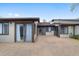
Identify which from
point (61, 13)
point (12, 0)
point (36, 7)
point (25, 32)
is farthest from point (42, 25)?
point (12, 0)

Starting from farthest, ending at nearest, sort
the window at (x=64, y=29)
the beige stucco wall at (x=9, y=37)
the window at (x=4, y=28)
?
1. the window at (x=64, y=29)
2. the window at (x=4, y=28)
3. the beige stucco wall at (x=9, y=37)

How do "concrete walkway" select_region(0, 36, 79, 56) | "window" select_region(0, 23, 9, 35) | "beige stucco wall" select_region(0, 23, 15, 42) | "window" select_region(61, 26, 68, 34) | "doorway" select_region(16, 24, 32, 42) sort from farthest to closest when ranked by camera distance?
"window" select_region(61, 26, 68, 34), "doorway" select_region(16, 24, 32, 42), "window" select_region(0, 23, 9, 35), "beige stucco wall" select_region(0, 23, 15, 42), "concrete walkway" select_region(0, 36, 79, 56)

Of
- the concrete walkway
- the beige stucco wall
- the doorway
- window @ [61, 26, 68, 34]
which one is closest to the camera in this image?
the concrete walkway

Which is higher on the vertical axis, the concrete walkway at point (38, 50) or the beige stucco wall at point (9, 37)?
the beige stucco wall at point (9, 37)

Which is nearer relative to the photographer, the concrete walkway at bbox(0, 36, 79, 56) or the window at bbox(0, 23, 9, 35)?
the concrete walkway at bbox(0, 36, 79, 56)

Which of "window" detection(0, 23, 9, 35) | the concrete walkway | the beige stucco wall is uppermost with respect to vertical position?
"window" detection(0, 23, 9, 35)

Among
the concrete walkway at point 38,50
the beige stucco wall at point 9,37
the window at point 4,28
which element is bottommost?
the concrete walkway at point 38,50

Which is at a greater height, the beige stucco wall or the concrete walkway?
the beige stucco wall

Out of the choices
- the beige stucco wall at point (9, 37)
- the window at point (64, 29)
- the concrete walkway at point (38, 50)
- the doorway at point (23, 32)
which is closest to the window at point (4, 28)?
the beige stucco wall at point (9, 37)

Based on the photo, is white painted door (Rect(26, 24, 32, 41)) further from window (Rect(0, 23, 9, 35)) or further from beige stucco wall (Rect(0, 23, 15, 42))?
window (Rect(0, 23, 9, 35))

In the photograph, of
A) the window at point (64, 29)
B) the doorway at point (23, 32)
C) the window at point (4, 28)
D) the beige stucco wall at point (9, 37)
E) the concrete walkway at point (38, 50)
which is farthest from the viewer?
the window at point (64, 29)

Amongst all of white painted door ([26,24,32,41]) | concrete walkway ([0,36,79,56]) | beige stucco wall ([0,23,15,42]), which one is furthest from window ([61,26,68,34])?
concrete walkway ([0,36,79,56])

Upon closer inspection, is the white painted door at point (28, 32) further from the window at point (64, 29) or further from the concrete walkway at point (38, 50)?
the window at point (64, 29)

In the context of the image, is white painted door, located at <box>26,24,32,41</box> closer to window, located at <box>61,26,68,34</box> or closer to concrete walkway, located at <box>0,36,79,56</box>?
concrete walkway, located at <box>0,36,79,56</box>
